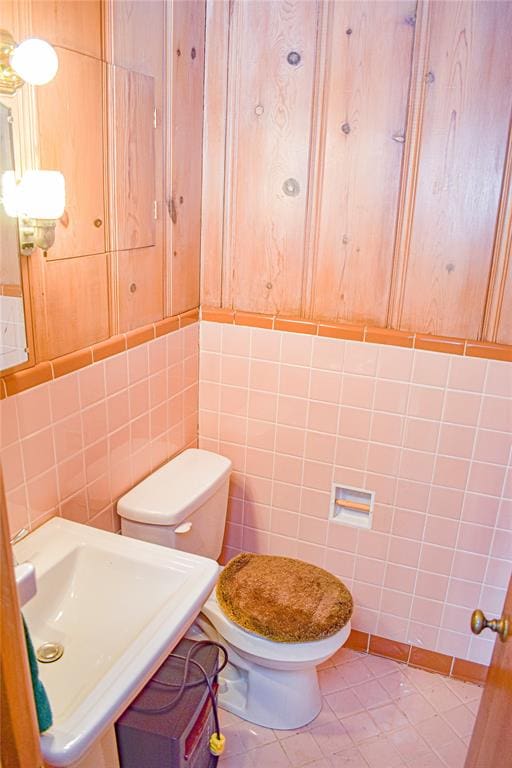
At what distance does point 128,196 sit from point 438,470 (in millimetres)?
1278

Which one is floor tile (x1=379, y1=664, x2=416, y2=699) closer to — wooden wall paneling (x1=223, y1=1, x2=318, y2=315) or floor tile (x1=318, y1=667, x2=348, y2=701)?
floor tile (x1=318, y1=667, x2=348, y2=701)

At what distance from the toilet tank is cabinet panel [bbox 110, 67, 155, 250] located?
71 centimetres

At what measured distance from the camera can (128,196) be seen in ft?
5.25

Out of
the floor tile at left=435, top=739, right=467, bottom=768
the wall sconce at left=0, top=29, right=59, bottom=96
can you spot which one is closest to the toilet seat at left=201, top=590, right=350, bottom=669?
the floor tile at left=435, top=739, right=467, bottom=768

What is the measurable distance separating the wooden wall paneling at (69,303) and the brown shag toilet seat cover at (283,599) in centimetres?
88

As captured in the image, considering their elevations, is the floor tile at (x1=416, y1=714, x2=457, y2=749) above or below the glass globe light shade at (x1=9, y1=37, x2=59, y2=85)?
below

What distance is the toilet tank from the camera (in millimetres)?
1704

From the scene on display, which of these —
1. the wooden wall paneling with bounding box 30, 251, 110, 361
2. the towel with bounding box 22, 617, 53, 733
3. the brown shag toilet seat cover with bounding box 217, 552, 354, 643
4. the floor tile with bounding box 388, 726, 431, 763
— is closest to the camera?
the towel with bounding box 22, 617, 53, 733

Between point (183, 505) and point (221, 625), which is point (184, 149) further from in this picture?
point (221, 625)

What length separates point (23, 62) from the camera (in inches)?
44.4

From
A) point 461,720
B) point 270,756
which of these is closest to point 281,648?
point 270,756

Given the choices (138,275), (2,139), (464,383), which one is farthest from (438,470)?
(2,139)

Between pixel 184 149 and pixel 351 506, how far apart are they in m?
1.32

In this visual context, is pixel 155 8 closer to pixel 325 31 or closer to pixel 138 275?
pixel 325 31
